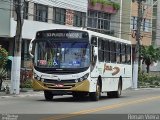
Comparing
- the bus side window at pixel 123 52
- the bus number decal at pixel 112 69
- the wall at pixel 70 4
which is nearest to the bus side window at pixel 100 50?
the bus number decal at pixel 112 69

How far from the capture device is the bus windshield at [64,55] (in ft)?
77.6

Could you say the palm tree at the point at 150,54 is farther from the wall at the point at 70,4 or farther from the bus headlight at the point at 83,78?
the bus headlight at the point at 83,78

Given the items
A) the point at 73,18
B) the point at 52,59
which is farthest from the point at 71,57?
the point at 73,18

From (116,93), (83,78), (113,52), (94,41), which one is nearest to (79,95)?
(83,78)

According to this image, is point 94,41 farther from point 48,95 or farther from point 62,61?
point 48,95

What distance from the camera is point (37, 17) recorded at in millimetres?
51312

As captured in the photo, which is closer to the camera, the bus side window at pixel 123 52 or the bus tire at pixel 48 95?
the bus tire at pixel 48 95

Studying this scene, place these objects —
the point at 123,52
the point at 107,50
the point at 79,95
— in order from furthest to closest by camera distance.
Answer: the point at 123,52 → the point at 107,50 → the point at 79,95

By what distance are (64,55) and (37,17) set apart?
92.1 feet

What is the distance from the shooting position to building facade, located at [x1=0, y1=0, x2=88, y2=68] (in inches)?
1841

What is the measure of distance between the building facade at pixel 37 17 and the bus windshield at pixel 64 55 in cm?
2072

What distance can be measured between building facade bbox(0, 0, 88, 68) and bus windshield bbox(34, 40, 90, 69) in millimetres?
20717

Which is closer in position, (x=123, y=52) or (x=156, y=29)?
(x=123, y=52)

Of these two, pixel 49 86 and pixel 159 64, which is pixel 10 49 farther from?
pixel 159 64
